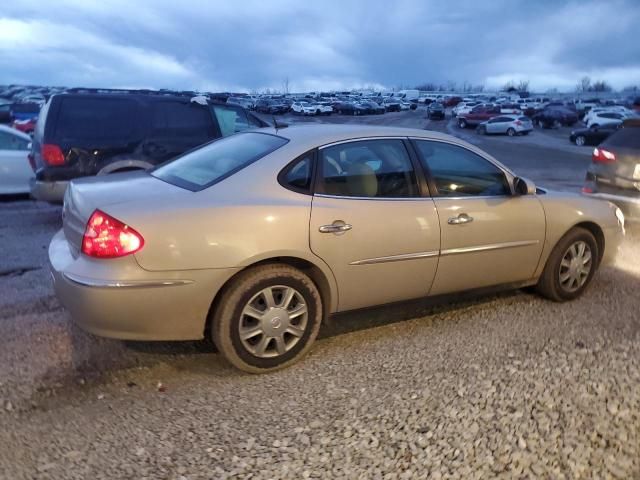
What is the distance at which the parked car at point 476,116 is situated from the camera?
44.7 meters

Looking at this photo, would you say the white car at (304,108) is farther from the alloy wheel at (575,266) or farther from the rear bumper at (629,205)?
the alloy wheel at (575,266)

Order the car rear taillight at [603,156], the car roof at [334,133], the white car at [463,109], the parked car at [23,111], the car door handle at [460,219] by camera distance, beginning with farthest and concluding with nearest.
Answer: the white car at [463,109], the parked car at [23,111], the car rear taillight at [603,156], the car door handle at [460,219], the car roof at [334,133]

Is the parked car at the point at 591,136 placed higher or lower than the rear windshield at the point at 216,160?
lower

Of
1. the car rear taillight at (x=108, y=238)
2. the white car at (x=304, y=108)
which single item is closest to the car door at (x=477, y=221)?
the car rear taillight at (x=108, y=238)

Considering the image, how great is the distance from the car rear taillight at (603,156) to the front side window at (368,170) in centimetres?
441

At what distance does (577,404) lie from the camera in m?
3.03

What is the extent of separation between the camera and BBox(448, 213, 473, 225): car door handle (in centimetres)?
398

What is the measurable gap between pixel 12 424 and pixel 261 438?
4.27 ft

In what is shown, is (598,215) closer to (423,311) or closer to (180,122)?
(423,311)

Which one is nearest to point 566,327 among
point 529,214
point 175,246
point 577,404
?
point 529,214

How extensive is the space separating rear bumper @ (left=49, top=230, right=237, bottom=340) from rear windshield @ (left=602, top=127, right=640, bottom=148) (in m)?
5.94

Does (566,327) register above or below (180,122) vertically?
below

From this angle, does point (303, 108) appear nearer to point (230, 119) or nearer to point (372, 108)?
point (372, 108)

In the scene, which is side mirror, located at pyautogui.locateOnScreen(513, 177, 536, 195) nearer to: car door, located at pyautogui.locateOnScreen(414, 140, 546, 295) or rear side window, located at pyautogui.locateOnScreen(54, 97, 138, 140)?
car door, located at pyautogui.locateOnScreen(414, 140, 546, 295)
